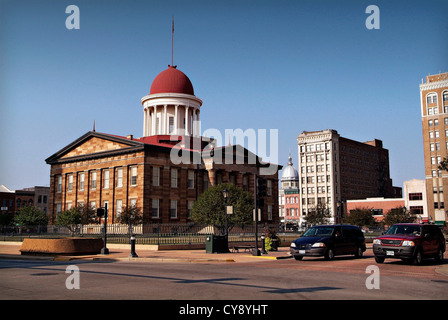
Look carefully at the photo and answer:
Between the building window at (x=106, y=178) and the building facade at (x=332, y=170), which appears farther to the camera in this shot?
the building facade at (x=332, y=170)

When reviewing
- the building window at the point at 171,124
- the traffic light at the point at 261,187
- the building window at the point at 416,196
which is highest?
the building window at the point at 171,124

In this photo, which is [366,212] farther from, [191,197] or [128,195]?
[128,195]

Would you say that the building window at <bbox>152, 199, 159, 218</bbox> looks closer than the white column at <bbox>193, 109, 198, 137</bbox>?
Yes

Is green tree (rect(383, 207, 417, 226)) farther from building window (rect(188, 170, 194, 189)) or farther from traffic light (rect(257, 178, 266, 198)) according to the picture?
traffic light (rect(257, 178, 266, 198))

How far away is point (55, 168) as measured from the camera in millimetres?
75812

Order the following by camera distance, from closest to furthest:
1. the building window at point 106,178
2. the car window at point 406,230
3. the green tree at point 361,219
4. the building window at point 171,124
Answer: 1. the car window at point 406,230
2. the building window at point 106,178
3. the green tree at point 361,219
4. the building window at point 171,124

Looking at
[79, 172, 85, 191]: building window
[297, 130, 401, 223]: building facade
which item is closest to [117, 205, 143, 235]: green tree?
[79, 172, 85, 191]: building window

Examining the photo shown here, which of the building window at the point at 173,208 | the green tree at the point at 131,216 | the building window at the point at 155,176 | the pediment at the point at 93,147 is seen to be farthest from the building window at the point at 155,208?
the pediment at the point at 93,147

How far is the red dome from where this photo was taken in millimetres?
77250

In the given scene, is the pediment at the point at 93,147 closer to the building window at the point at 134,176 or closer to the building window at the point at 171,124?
the building window at the point at 134,176

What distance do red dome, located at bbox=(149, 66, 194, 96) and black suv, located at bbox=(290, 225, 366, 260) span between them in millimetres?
57245

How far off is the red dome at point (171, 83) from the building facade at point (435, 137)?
224ft

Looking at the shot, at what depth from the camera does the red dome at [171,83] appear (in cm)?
7725

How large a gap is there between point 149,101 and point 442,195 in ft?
252
